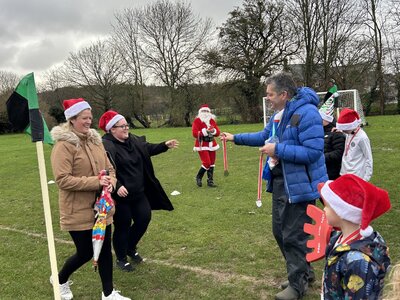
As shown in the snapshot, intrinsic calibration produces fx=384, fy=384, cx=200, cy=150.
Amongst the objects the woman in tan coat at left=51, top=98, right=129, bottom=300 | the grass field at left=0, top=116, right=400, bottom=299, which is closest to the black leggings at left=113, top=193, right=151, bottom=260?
the grass field at left=0, top=116, right=400, bottom=299

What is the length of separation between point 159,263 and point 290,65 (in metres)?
30.8

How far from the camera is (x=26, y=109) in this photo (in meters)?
3.57

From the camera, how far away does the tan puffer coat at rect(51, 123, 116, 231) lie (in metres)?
3.69

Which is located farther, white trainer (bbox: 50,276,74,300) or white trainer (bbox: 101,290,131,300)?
white trainer (bbox: 50,276,74,300)

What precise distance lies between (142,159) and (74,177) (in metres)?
1.43

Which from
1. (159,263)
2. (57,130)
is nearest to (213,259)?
(159,263)

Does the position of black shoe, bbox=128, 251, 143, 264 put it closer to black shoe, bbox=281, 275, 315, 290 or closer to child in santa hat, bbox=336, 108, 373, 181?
black shoe, bbox=281, 275, 315, 290

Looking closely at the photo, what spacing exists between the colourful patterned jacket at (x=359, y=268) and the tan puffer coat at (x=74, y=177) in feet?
7.84

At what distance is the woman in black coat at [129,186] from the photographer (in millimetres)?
4773

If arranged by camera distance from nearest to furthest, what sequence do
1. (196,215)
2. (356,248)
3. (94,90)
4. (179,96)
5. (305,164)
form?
(356,248), (305,164), (196,215), (179,96), (94,90)

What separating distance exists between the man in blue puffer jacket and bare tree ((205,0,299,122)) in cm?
3169

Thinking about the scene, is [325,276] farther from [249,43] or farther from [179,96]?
[179,96]

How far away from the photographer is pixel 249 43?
35.1 metres

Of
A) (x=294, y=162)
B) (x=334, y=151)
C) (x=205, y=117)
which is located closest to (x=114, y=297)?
(x=294, y=162)
